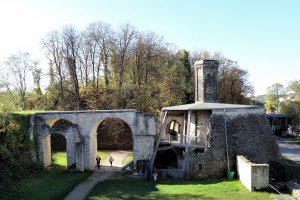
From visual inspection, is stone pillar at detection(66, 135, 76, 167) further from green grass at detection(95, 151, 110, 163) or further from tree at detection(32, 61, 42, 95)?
tree at detection(32, 61, 42, 95)

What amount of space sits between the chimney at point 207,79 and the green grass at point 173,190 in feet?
29.3

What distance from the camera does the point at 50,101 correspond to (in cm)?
3950

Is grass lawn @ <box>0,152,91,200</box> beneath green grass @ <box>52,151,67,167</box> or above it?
above

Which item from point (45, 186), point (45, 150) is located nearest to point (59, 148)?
point (45, 150)

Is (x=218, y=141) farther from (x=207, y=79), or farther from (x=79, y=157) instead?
(x=79, y=157)

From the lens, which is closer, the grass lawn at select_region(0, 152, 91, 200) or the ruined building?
the grass lawn at select_region(0, 152, 91, 200)

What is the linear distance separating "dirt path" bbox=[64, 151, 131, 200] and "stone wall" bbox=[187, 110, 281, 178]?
228 inches

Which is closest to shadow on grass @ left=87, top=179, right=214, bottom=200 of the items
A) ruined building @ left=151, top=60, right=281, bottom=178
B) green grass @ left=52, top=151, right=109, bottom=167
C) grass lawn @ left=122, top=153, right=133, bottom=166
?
ruined building @ left=151, top=60, right=281, bottom=178

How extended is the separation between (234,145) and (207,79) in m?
7.16

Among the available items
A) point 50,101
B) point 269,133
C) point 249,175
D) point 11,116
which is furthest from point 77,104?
point 249,175

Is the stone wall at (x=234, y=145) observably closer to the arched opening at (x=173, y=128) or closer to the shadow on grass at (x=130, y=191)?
the shadow on grass at (x=130, y=191)

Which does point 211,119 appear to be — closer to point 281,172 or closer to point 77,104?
point 281,172

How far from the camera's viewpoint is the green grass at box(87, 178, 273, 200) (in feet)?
53.3

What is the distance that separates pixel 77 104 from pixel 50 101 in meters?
4.00
